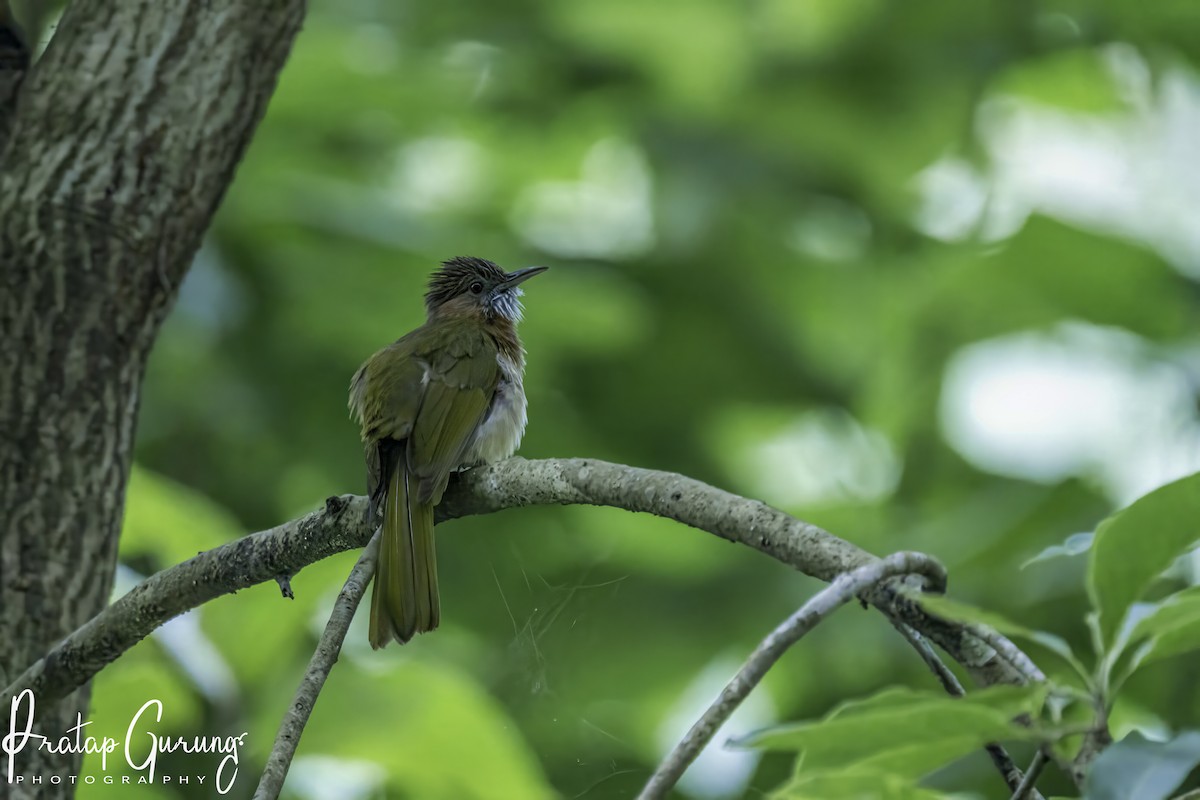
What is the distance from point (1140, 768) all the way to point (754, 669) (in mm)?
420

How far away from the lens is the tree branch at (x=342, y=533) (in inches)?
82.9

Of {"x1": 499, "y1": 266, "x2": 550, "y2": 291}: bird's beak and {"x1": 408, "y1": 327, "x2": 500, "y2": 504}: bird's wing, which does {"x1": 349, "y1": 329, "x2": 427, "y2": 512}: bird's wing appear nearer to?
{"x1": 408, "y1": 327, "x2": 500, "y2": 504}: bird's wing

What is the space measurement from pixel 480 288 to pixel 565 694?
1.75 m

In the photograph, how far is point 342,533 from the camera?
2832 mm

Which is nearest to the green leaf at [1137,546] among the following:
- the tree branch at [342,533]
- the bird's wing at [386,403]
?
the tree branch at [342,533]

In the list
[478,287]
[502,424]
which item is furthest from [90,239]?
[478,287]

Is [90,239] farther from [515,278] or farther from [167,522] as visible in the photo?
[515,278]

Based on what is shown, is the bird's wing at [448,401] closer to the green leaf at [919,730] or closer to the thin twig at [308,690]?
the thin twig at [308,690]

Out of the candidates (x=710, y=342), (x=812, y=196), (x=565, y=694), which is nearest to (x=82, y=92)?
(x=565, y=694)

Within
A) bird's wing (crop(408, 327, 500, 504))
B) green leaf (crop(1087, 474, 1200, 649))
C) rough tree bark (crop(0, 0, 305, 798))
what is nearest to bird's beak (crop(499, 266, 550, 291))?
bird's wing (crop(408, 327, 500, 504))

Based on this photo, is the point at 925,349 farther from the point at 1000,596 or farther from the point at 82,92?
the point at 82,92

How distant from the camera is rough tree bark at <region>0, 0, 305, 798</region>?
313cm

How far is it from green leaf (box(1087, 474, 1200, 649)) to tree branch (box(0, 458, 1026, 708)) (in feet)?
1.86

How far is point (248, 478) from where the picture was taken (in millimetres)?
6102
